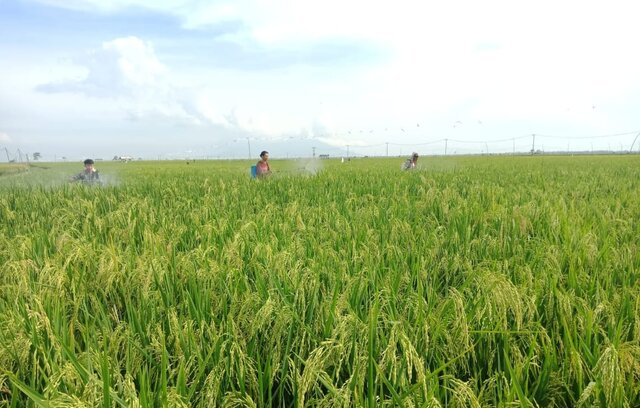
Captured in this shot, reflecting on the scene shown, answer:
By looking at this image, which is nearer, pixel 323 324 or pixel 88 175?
pixel 323 324

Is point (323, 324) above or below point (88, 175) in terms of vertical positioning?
below

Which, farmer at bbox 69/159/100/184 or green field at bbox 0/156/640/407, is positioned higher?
farmer at bbox 69/159/100/184

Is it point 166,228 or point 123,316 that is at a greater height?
point 166,228

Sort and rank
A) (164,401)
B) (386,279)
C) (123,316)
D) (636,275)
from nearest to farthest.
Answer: (164,401) → (123,316) → (386,279) → (636,275)

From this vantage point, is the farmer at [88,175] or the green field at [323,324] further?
the farmer at [88,175]

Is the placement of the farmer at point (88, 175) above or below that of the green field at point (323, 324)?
above

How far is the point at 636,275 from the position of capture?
2385 mm

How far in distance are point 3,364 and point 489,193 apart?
608cm

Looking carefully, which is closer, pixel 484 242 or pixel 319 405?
pixel 319 405

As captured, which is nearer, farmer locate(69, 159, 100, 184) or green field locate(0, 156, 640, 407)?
green field locate(0, 156, 640, 407)

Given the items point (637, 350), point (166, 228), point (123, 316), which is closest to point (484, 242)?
point (637, 350)

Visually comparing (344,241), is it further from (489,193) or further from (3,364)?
(489,193)

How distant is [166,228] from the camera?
364cm

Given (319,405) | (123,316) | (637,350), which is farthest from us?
(123,316)
